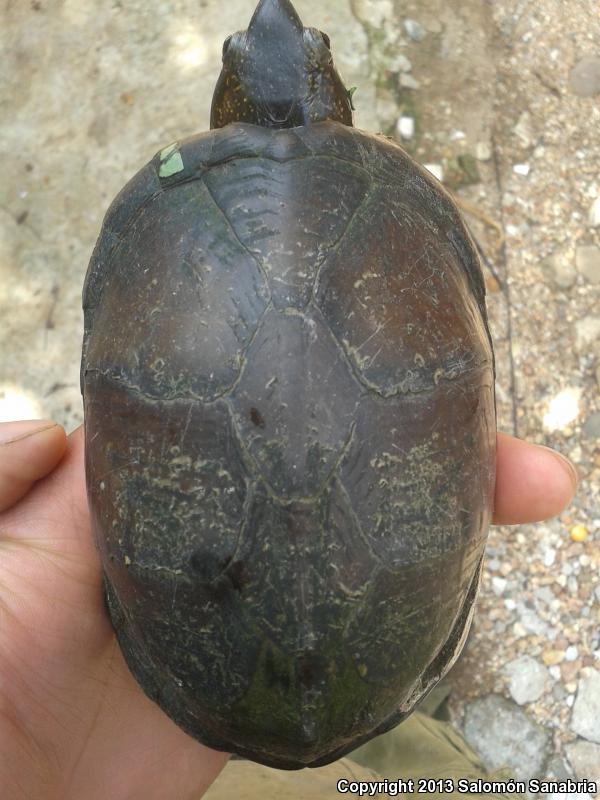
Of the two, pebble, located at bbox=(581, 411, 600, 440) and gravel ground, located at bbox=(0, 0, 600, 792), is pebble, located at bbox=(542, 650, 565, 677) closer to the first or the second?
gravel ground, located at bbox=(0, 0, 600, 792)

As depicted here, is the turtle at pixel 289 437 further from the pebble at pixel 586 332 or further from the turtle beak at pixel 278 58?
the pebble at pixel 586 332

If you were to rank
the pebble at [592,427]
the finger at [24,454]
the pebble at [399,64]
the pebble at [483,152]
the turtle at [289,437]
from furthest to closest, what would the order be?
1. the pebble at [399,64]
2. the pebble at [483,152]
3. the pebble at [592,427]
4. the finger at [24,454]
5. the turtle at [289,437]

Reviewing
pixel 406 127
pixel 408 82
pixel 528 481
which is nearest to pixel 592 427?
pixel 528 481

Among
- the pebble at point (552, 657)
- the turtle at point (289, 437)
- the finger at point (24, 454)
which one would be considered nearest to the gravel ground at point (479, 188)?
the pebble at point (552, 657)

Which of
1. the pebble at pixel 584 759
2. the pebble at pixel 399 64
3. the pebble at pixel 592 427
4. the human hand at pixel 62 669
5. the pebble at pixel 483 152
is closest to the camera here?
the human hand at pixel 62 669

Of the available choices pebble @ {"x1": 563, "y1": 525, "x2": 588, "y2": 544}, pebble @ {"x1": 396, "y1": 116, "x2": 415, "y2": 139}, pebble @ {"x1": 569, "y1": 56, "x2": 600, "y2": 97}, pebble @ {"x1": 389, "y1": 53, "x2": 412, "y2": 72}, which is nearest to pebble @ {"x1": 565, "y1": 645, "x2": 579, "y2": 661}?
pebble @ {"x1": 563, "y1": 525, "x2": 588, "y2": 544}

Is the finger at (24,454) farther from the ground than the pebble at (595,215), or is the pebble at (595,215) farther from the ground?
the finger at (24,454)

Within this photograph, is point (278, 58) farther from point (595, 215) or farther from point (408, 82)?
point (595, 215)
